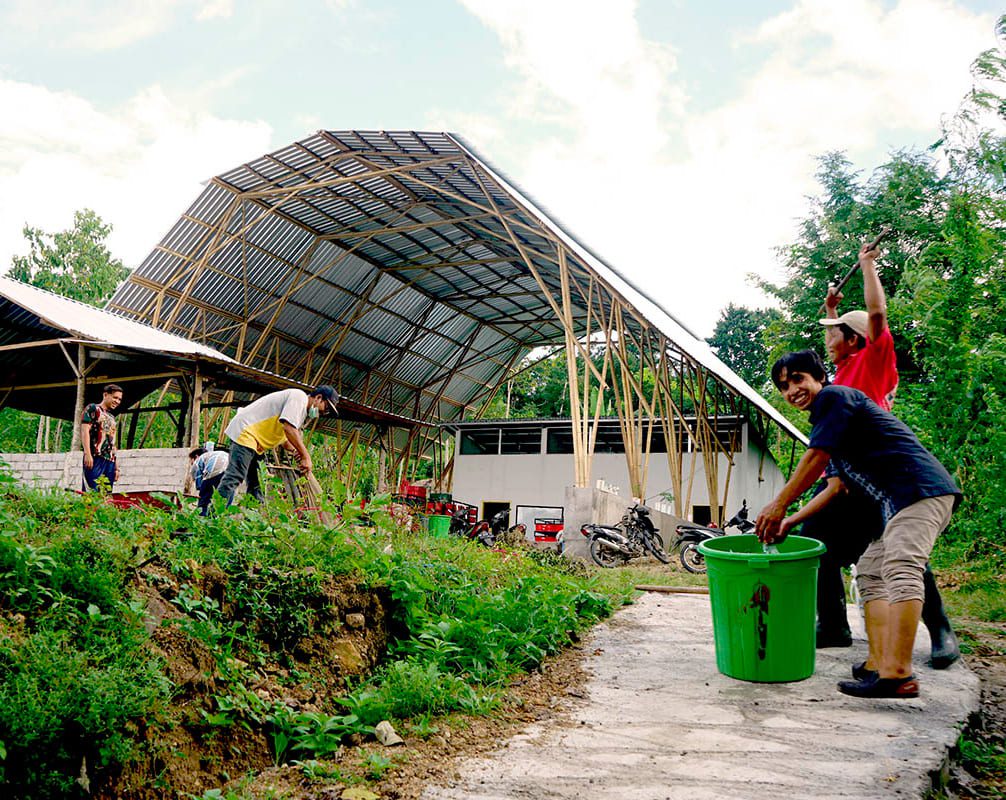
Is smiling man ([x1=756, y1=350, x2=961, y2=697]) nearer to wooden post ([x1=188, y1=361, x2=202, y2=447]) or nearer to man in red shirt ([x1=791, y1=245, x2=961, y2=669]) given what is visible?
man in red shirt ([x1=791, y1=245, x2=961, y2=669])

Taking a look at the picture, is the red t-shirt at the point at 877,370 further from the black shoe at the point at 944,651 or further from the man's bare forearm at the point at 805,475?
the black shoe at the point at 944,651

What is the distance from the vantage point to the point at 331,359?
78.2ft

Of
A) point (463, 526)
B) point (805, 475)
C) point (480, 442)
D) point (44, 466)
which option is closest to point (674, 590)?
point (805, 475)

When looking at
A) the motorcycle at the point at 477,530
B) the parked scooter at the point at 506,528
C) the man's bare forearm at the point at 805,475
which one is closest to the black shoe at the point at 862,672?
the man's bare forearm at the point at 805,475

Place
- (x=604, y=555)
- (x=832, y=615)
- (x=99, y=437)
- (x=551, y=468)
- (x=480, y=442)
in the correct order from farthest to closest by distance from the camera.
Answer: (x=480, y=442), (x=551, y=468), (x=604, y=555), (x=99, y=437), (x=832, y=615)

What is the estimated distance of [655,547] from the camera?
13281 mm

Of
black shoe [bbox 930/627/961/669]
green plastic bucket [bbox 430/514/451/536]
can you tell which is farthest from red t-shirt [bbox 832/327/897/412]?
green plastic bucket [bbox 430/514/451/536]

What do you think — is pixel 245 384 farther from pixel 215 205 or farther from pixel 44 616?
pixel 44 616

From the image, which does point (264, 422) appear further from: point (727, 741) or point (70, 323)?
point (70, 323)

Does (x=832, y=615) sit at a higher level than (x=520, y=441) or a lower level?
lower

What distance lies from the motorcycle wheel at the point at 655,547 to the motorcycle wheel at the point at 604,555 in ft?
2.01

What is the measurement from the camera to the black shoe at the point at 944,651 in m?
3.79

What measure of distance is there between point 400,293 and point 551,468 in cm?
723

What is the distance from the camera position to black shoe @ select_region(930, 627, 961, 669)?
149 inches
